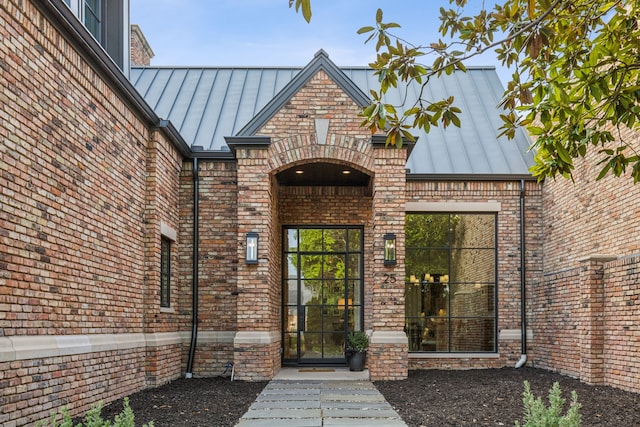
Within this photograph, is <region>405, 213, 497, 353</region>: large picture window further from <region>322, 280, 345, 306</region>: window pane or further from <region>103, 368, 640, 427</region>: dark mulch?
<region>103, 368, 640, 427</region>: dark mulch

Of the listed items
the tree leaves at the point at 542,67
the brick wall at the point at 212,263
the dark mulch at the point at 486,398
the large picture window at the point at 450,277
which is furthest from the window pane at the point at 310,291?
the tree leaves at the point at 542,67

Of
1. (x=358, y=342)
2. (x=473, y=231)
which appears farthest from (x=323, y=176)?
(x=473, y=231)

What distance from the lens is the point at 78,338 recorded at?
8164 mm

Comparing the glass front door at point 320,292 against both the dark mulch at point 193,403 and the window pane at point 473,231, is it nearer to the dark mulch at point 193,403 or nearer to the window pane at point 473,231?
the window pane at point 473,231

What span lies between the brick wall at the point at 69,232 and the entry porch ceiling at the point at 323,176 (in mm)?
3074

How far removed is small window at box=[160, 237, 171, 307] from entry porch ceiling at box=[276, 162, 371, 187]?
2.69 metres

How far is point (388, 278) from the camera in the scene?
12.3 meters

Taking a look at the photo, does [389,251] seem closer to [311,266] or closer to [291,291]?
[311,266]

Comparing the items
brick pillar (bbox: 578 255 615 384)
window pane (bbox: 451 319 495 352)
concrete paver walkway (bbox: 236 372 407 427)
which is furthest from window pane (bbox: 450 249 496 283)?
concrete paver walkway (bbox: 236 372 407 427)

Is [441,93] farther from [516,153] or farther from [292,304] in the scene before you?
[292,304]

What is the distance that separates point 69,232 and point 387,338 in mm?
6153

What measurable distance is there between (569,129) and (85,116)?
19.5ft

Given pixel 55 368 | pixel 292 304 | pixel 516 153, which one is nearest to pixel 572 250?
pixel 516 153

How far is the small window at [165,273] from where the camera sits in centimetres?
1259
